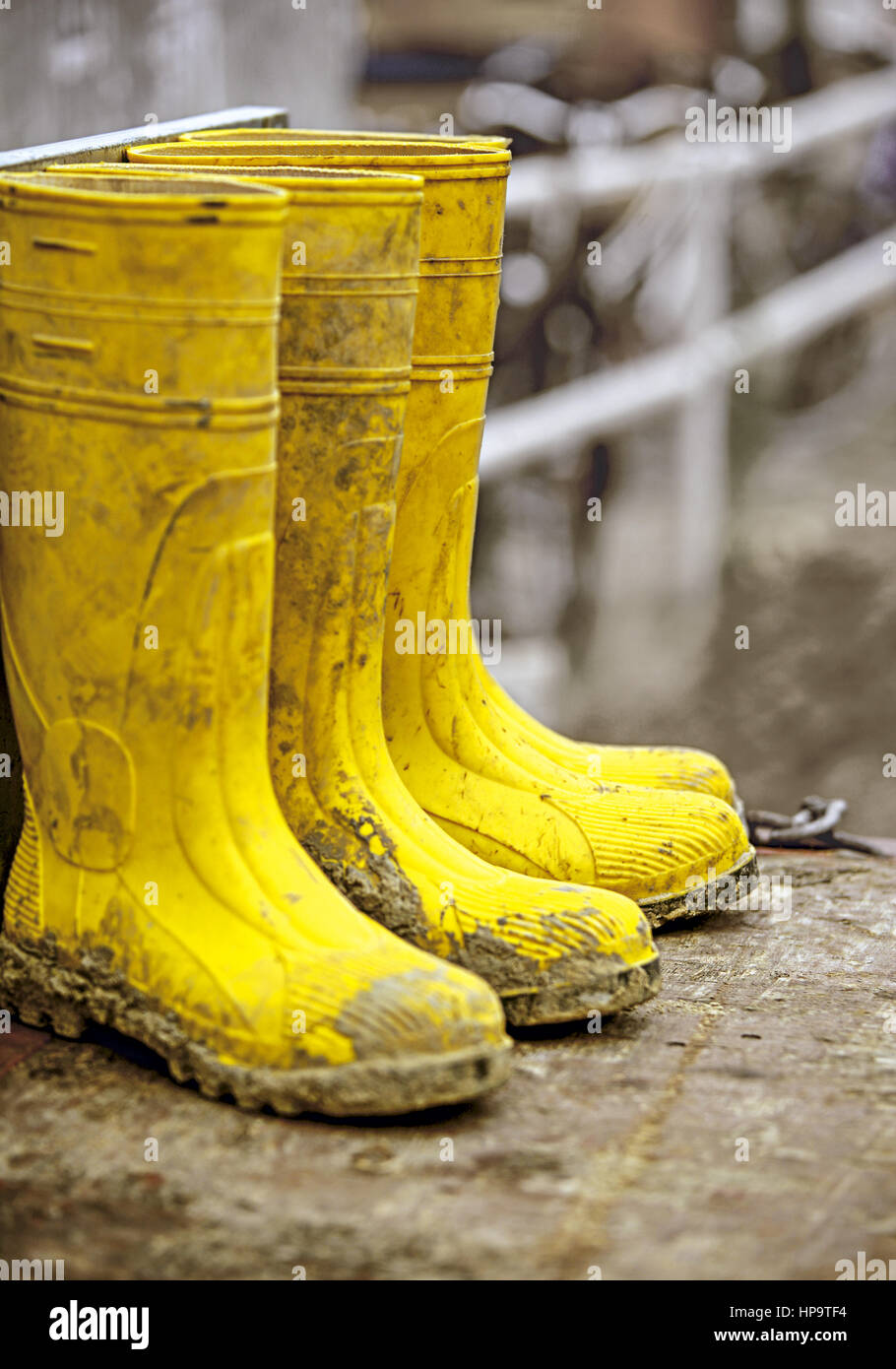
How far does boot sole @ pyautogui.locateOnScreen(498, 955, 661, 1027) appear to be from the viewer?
160cm

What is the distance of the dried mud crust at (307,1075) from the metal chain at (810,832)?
3.56 ft

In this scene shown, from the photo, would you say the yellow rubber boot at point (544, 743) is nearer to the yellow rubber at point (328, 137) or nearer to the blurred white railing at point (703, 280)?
the yellow rubber at point (328, 137)

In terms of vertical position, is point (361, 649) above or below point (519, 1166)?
above

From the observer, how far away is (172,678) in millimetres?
1478

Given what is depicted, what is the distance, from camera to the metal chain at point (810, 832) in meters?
2.43

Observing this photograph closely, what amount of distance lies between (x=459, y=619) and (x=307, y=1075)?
2.18 ft

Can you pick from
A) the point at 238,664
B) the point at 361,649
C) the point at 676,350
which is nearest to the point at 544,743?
the point at 361,649

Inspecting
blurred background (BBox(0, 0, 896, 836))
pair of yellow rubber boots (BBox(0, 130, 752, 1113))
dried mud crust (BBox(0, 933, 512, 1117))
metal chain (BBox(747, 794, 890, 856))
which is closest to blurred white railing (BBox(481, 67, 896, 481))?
blurred background (BBox(0, 0, 896, 836))

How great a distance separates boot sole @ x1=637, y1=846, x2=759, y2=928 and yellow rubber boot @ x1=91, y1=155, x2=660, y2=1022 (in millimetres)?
282

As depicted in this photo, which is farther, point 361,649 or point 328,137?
point 328,137

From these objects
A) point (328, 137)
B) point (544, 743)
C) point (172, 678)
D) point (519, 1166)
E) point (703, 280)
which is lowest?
point (519, 1166)

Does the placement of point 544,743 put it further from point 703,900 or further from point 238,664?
point 238,664

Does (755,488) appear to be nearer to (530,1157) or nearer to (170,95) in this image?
(170,95)

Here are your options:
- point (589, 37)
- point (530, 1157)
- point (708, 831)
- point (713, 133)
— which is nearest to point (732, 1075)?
point (530, 1157)
